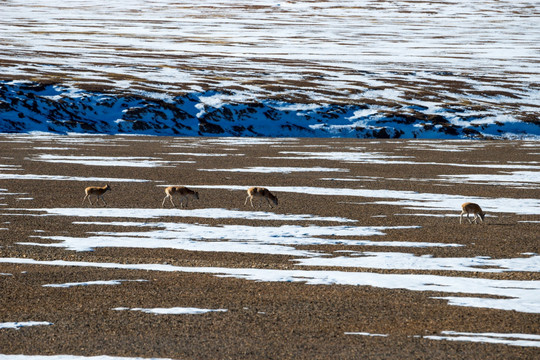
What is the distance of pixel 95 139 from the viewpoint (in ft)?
183

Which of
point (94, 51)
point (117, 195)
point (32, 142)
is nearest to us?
point (117, 195)

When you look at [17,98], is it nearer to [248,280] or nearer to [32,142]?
[32,142]

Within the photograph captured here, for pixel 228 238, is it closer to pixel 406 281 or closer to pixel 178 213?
pixel 178 213

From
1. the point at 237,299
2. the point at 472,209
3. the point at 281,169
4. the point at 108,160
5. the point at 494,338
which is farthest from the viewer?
the point at 108,160

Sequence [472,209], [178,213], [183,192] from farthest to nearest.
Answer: [183,192] < [178,213] < [472,209]

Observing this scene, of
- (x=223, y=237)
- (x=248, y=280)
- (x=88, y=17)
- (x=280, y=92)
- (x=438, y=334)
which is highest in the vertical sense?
(x=438, y=334)

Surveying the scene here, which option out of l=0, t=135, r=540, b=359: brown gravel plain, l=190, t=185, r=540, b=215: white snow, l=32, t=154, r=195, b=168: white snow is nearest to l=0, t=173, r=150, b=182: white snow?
l=0, t=135, r=540, b=359: brown gravel plain

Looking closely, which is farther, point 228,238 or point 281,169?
point 281,169

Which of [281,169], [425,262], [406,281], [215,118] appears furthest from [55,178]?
[215,118]

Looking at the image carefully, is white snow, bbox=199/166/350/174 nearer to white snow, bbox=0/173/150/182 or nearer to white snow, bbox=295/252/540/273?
white snow, bbox=0/173/150/182

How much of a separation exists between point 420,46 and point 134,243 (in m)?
128

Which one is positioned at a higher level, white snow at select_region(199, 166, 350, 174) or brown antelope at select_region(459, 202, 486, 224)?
brown antelope at select_region(459, 202, 486, 224)

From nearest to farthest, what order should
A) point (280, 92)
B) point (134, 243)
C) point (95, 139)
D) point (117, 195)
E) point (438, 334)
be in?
point (438, 334) → point (134, 243) → point (117, 195) → point (95, 139) → point (280, 92)

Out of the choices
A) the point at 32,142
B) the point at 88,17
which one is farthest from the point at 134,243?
the point at 88,17
